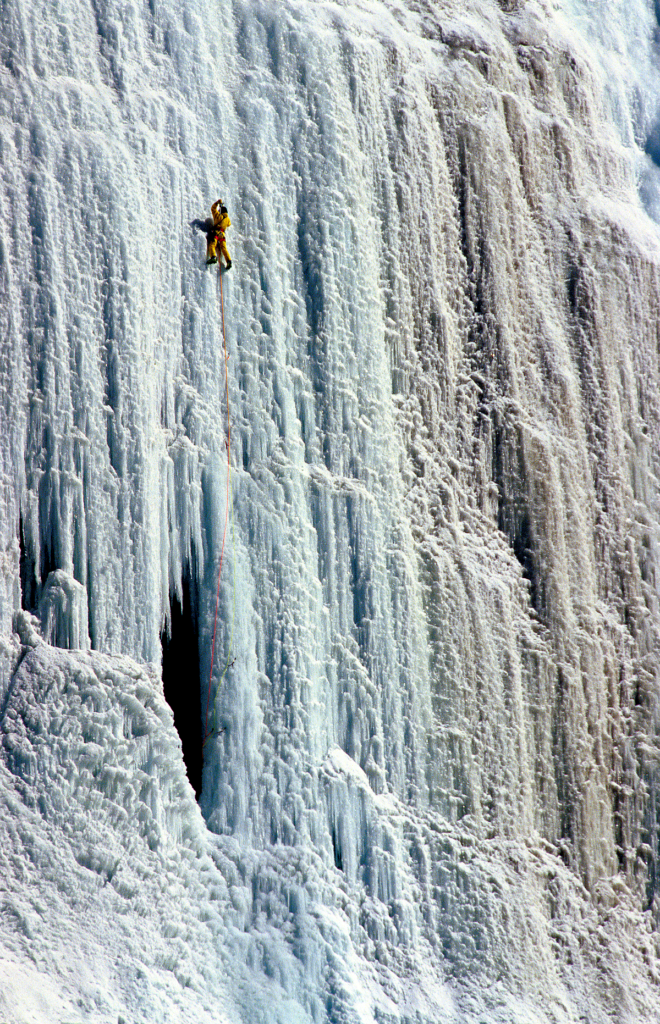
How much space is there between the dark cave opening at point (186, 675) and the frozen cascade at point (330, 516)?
0.9 inches

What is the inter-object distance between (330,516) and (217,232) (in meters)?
1.29

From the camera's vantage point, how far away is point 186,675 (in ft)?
13.7

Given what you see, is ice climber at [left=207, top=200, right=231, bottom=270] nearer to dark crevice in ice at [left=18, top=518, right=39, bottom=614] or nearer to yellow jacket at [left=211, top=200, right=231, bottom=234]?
yellow jacket at [left=211, top=200, right=231, bottom=234]

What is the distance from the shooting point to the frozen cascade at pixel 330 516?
398 centimetres

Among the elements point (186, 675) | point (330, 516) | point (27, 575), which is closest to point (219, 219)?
point (330, 516)

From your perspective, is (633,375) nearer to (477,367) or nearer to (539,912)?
(477,367)

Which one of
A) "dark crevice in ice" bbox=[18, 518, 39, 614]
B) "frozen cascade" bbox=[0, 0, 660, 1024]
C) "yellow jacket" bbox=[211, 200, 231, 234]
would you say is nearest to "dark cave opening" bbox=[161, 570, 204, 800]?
"frozen cascade" bbox=[0, 0, 660, 1024]

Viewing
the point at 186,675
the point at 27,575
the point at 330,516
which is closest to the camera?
the point at 27,575

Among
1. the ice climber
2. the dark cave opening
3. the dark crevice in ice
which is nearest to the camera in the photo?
the dark crevice in ice

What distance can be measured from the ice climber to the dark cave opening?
1.33 m

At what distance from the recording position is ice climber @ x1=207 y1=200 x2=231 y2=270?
423 centimetres

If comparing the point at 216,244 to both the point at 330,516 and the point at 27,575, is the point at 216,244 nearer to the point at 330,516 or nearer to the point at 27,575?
the point at 330,516

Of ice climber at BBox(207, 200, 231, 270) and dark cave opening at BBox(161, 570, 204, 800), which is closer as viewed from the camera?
dark cave opening at BBox(161, 570, 204, 800)

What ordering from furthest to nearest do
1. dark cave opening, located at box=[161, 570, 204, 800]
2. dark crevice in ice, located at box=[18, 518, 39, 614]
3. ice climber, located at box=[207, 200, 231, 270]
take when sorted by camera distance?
ice climber, located at box=[207, 200, 231, 270] < dark cave opening, located at box=[161, 570, 204, 800] < dark crevice in ice, located at box=[18, 518, 39, 614]
